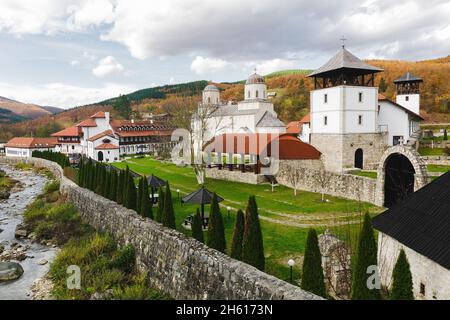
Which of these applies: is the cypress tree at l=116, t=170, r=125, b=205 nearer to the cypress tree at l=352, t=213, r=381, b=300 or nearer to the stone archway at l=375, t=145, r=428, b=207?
the cypress tree at l=352, t=213, r=381, b=300

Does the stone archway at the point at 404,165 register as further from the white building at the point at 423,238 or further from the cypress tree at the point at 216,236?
the cypress tree at the point at 216,236

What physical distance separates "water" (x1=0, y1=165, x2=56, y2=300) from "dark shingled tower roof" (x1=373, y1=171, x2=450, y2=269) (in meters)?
13.9

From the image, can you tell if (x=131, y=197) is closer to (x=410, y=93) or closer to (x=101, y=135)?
(x=410, y=93)

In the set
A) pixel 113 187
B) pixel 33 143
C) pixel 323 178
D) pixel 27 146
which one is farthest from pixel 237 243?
pixel 33 143

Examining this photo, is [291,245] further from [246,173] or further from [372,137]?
[372,137]

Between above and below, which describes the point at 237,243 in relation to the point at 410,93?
below

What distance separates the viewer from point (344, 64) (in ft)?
104

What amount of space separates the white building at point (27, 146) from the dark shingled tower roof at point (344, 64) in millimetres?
60757

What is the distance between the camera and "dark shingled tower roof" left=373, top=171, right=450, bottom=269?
866cm

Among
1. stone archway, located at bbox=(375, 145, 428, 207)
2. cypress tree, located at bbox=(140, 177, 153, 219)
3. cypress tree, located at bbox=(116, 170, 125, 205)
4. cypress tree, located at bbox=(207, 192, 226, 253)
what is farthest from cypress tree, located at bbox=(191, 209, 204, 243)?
stone archway, located at bbox=(375, 145, 428, 207)

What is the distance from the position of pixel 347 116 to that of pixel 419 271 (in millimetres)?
24637

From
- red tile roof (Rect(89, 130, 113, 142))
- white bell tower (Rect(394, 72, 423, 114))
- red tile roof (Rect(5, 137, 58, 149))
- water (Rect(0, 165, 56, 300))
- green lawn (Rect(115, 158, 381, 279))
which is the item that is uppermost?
white bell tower (Rect(394, 72, 423, 114))
